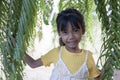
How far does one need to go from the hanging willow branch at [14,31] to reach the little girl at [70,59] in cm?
25

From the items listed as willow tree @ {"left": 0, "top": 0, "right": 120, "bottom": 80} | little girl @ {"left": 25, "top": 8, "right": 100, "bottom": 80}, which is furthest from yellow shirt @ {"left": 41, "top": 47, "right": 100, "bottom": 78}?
willow tree @ {"left": 0, "top": 0, "right": 120, "bottom": 80}

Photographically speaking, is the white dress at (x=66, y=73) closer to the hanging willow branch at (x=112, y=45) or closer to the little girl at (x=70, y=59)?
the little girl at (x=70, y=59)

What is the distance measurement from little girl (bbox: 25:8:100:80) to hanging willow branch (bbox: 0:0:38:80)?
25cm

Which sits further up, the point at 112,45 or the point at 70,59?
the point at 112,45

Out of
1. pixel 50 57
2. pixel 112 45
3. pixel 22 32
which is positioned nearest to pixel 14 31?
pixel 22 32

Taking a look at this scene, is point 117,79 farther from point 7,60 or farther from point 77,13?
point 77,13

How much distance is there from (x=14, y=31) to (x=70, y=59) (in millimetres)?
360

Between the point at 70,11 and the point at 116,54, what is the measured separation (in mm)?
418

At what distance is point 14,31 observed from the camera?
2.48 feet

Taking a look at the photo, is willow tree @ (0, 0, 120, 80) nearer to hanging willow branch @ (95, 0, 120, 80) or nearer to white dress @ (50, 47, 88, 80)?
hanging willow branch @ (95, 0, 120, 80)

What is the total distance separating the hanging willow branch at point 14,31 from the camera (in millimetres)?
686

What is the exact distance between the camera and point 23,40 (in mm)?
704

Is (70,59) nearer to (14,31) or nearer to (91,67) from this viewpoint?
(91,67)

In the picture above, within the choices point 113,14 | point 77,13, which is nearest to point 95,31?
point 77,13
